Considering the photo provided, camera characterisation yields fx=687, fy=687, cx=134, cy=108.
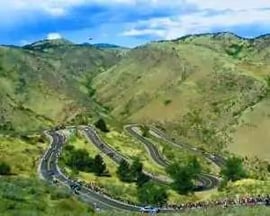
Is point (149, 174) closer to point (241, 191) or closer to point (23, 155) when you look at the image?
point (23, 155)

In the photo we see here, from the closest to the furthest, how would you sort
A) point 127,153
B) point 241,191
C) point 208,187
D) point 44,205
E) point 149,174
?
point 44,205, point 241,191, point 208,187, point 149,174, point 127,153

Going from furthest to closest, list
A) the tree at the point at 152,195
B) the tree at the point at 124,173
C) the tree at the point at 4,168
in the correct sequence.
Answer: the tree at the point at 124,173 → the tree at the point at 4,168 → the tree at the point at 152,195

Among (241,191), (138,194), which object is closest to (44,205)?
(241,191)

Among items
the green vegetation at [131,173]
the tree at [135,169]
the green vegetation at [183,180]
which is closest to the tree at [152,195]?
the green vegetation at [183,180]

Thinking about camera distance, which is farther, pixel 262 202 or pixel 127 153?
pixel 127 153

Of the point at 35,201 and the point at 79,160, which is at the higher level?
the point at 35,201

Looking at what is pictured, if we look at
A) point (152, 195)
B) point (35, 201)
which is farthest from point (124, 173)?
point (35, 201)

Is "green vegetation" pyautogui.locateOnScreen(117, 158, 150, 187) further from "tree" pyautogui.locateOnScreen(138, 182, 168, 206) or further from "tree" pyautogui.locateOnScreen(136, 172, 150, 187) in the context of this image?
"tree" pyautogui.locateOnScreen(138, 182, 168, 206)

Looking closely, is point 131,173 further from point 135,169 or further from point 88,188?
point 88,188

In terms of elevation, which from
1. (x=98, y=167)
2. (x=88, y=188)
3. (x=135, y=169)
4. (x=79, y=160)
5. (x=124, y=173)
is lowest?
(x=124, y=173)

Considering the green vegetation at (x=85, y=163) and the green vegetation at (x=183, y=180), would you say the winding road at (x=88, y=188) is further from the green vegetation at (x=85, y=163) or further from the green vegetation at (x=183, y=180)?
the green vegetation at (x=183, y=180)

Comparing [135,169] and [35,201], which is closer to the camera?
[35,201]
